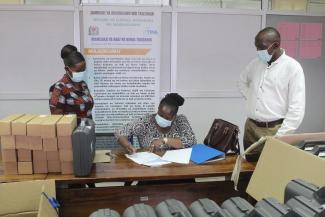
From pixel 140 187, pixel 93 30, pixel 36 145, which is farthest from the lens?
pixel 93 30

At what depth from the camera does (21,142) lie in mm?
1891

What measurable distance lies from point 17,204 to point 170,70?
225 centimetres

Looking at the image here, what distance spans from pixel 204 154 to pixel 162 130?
1.34 ft

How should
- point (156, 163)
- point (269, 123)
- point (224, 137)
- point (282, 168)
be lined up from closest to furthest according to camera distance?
point (282, 168) < point (156, 163) < point (224, 137) < point (269, 123)

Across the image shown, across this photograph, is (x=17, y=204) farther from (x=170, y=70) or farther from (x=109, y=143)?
(x=170, y=70)

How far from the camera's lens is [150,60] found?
137 inches

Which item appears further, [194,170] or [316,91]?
[316,91]

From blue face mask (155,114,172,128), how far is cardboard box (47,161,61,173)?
82 cm

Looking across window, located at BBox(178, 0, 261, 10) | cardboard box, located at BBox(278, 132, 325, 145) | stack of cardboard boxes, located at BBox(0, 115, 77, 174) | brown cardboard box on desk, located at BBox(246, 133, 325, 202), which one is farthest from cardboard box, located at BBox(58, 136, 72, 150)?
window, located at BBox(178, 0, 261, 10)

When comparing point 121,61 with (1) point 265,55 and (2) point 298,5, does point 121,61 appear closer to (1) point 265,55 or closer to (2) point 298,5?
(1) point 265,55

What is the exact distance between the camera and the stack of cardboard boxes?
1.86 m

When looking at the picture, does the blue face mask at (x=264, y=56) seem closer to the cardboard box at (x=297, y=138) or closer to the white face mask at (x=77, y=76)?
the cardboard box at (x=297, y=138)

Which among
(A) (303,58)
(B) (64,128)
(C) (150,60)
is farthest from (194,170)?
(A) (303,58)

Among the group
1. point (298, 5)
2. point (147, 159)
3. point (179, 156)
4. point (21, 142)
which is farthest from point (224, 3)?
point (21, 142)
